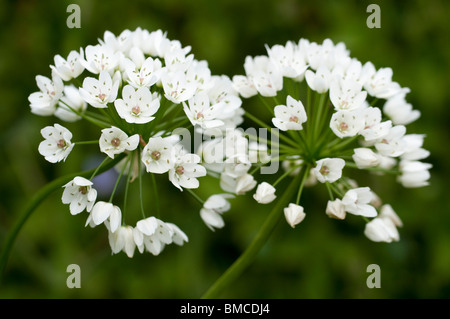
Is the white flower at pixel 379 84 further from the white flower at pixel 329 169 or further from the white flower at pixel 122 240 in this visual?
the white flower at pixel 122 240

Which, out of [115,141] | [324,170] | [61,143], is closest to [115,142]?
[115,141]

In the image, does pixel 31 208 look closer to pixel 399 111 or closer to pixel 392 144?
pixel 392 144

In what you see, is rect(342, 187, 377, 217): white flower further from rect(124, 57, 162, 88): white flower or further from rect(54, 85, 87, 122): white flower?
rect(54, 85, 87, 122): white flower

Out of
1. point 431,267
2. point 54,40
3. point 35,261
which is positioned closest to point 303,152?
point 431,267

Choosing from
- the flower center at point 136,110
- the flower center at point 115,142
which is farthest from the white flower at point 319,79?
the flower center at point 115,142

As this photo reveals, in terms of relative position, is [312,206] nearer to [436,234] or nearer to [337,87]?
[436,234]

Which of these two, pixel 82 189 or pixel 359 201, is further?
pixel 359 201

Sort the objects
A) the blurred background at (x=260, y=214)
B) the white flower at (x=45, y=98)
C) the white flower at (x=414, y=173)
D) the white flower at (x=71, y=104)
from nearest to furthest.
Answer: the white flower at (x=45, y=98)
the white flower at (x=71, y=104)
the white flower at (x=414, y=173)
the blurred background at (x=260, y=214)

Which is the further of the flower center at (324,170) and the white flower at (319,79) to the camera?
the white flower at (319,79)
